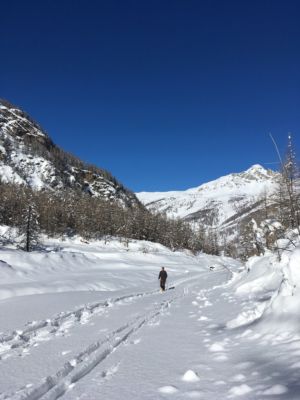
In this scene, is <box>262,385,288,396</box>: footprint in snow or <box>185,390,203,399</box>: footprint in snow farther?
<box>185,390,203,399</box>: footprint in snow

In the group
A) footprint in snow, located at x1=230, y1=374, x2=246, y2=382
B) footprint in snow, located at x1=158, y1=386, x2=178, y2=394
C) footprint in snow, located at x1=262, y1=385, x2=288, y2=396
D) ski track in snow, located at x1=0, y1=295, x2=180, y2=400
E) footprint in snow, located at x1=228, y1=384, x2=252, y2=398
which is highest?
footprint in snow, located at x1=262, y1=385, x2=288, y2=396

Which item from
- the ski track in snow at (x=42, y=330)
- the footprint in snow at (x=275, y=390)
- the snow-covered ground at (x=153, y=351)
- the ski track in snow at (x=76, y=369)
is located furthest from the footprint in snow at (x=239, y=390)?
the ski track in snow at (x=42, y=330)

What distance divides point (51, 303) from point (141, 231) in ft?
305

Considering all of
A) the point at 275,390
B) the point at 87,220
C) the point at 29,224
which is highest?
the point at 87,220

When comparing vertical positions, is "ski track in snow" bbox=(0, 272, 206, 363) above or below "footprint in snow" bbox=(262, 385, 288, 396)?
below

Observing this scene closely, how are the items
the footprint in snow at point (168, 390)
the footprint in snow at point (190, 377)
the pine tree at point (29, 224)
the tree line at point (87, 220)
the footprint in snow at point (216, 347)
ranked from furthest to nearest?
the tree line at point (87, 220) < the pine tree at point (29, 224) < the footprint in snow at point (216, 347) < the footprint in snow at point (190, 377) < the footprint in snow at point (168, 390)

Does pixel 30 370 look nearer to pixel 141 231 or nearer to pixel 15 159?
pixel 141 231

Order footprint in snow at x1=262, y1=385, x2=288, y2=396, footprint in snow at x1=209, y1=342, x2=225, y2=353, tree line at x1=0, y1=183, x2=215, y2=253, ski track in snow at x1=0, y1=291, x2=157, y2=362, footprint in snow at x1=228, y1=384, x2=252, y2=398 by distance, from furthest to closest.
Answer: tree line at x1=0, y1=183, x2=215, y2=253
ski track in snow at x1=0, y1=291, x2=157, y2=362
footprint in snow at x1=209, y1=342, x2=225, y2=353
footprint in snow at x1=228, y1=384, x2=252, y2=398
footprint in snow at x1=262, y1=385, x2=288, y2=396

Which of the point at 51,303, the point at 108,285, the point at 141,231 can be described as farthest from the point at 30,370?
the point at 141,231

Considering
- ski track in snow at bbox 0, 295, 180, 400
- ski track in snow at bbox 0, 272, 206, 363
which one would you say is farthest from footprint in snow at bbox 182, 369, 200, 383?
ski track in snow at bbox 0, 272, 206, 363

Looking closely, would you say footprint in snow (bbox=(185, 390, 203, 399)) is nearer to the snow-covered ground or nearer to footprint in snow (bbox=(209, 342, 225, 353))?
the snow-covered ground

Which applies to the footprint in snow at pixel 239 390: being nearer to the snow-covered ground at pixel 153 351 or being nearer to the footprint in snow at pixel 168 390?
the snow-covered ground at pixel 153 351

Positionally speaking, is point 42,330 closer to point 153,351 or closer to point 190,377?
point 153,351

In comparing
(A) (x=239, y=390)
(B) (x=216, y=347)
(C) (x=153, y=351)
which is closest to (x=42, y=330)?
(C) (x=153, y=351)
